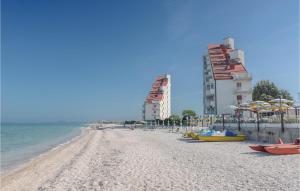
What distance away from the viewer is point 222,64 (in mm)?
50062

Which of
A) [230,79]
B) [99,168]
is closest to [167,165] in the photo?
[99,168]

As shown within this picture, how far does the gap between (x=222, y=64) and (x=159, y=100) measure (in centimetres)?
3337

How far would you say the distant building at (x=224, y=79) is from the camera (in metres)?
47.1

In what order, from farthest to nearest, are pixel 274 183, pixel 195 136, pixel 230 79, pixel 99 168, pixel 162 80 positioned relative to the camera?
pixel 162 80
pixel 230 79
pixel 195 136
pixel 99 168
pixel 274 183

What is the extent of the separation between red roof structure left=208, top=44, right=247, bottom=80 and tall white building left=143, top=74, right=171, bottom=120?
32242 millimetres

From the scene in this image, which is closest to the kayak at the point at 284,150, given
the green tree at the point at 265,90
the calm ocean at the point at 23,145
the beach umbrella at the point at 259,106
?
the beach umbrella at the point at 259,106

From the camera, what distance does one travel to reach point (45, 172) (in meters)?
12.9

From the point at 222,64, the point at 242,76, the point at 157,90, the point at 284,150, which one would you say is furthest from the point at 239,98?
the point at 157,90

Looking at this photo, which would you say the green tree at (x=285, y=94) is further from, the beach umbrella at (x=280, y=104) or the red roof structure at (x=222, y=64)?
the beach umbrella at (x=280, y=104)

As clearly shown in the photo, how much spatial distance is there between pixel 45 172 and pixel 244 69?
141 ft

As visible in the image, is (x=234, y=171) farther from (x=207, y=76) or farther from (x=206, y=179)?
(x=207, y=76)

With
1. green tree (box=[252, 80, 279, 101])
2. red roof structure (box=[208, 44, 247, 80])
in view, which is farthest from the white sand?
green tree (box=[252, 80, 279, 101])

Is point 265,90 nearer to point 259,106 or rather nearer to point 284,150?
point 259,106

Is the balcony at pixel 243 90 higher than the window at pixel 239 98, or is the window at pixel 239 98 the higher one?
the balcony at pixel 243 90
